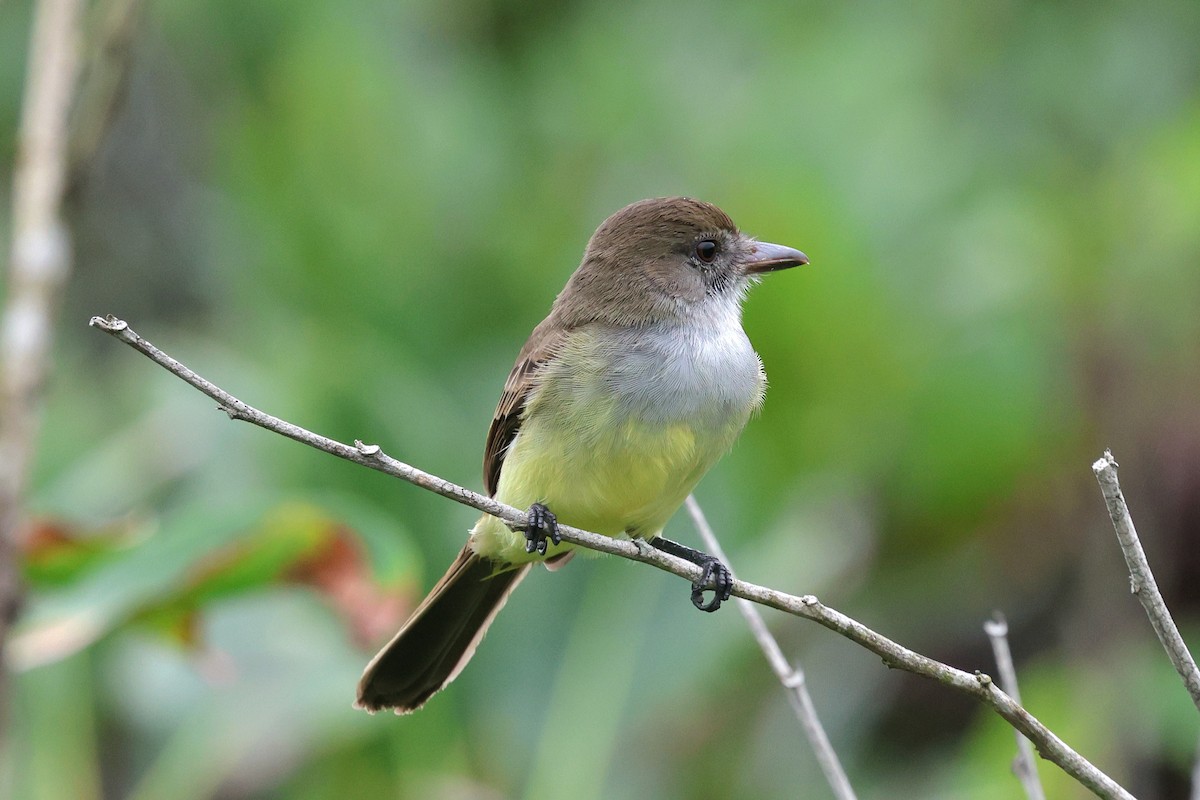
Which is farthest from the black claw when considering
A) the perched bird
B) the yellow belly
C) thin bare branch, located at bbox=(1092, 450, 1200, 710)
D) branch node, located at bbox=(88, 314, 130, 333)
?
branch node, located at bbox=(88, 314, 130, 333)

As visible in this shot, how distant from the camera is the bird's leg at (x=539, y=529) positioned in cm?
329

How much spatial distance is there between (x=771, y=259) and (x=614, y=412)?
2.50 feet

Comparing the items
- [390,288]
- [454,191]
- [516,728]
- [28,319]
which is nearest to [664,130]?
[454,191]

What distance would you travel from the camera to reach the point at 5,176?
821 centimetres

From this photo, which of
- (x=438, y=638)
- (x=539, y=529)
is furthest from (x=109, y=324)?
(x=438, y=638)

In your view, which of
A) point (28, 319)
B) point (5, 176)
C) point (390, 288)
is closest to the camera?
point (28, 319)

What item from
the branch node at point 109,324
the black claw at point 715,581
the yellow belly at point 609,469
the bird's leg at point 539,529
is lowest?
the branch node at point 109,324

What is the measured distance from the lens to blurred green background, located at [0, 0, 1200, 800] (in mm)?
4801

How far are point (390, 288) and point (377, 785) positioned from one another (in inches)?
79.3

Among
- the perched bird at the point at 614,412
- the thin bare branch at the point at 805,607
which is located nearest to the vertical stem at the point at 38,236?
the perched bird at the point at 614,412

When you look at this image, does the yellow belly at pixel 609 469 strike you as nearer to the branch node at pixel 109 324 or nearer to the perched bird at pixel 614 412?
the perched bird at pixel 614 412

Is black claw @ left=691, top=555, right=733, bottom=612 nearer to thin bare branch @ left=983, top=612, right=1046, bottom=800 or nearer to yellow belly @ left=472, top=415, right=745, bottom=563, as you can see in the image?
yellow belly @ left=472, top=415, right=745, bottom=563

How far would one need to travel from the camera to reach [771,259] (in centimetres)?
406

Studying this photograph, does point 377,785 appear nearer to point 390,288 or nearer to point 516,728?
point 516,728
